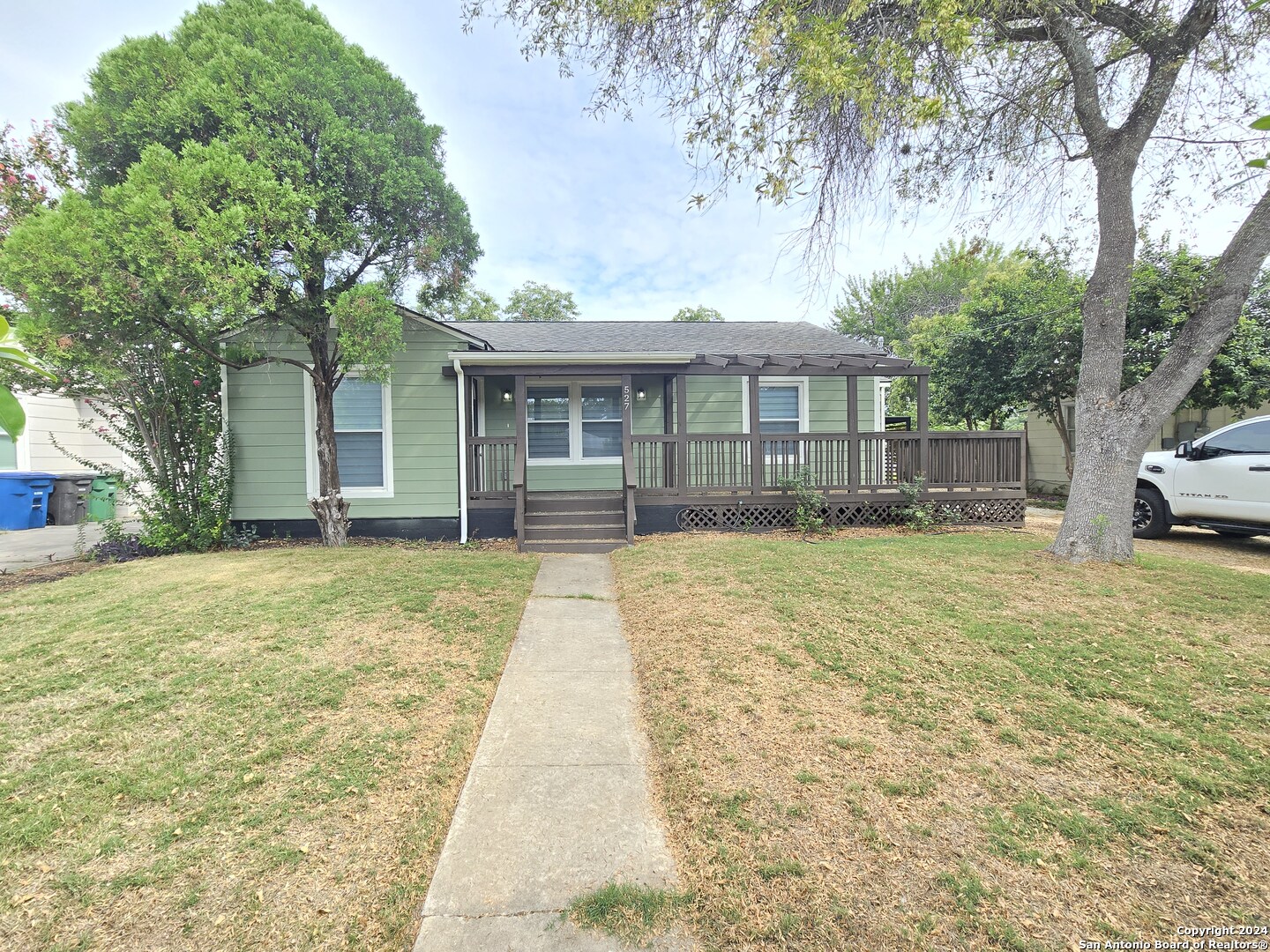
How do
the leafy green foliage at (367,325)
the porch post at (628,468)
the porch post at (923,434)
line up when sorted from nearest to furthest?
the leafy green foliage at (367,325), the porch post at (628,468), the porch post at (923,434)

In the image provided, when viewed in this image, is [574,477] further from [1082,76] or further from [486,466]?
[1082,76]


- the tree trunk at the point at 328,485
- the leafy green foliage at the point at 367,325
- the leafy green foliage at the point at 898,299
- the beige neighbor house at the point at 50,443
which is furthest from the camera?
the leafy green foliage at the point at 898,299

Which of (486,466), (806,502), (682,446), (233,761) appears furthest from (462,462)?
(233,761)

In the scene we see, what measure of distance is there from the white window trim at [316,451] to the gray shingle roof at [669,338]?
2.40 meters

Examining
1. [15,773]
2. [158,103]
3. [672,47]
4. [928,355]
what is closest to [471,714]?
[15,773]

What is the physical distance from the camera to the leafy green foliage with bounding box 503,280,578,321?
99.0ft

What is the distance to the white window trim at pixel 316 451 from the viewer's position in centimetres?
780

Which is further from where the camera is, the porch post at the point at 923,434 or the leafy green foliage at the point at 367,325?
the porch post at the point at 923,434

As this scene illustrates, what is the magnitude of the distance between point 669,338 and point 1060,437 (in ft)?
35.8

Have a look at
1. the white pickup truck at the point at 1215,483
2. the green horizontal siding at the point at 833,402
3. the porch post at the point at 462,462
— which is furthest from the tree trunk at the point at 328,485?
the white pickup truck at the point at 1215,483

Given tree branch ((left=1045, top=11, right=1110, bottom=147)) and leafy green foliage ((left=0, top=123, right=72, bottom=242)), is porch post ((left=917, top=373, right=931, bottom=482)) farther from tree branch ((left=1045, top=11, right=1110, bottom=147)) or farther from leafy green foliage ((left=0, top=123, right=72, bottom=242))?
leafy green foliage ((left=0, top=123, right=72, bottom=242))

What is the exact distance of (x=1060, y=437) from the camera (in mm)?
13430

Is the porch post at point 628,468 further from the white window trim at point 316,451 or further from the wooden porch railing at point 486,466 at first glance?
the white window trim at point 316,451

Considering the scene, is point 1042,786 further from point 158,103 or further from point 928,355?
point 928,355
